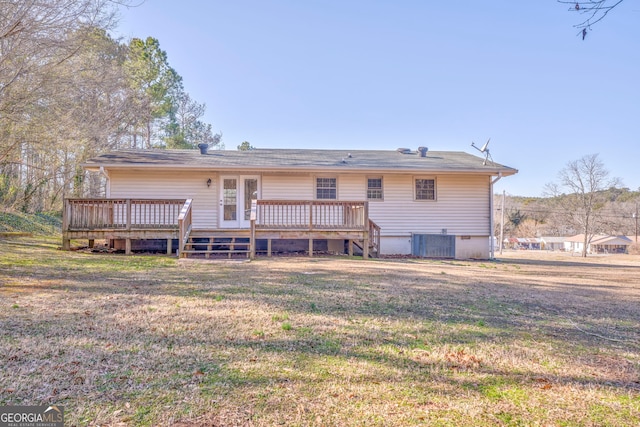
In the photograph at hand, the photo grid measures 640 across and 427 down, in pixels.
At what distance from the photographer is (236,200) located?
12039mm

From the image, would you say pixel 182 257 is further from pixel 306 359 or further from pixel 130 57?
pixel 130 57

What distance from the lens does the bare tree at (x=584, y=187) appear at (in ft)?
103

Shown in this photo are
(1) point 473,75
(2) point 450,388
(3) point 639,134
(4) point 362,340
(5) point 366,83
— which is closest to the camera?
(2) point 450,388

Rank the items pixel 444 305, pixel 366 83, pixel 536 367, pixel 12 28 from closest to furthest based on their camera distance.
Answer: pixel 536 367
pixel 444 305
pixel 12 28
pixel 366 83

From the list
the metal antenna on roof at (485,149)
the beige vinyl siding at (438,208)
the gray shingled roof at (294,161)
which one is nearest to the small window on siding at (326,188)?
the gray shingled roof at (294,161)

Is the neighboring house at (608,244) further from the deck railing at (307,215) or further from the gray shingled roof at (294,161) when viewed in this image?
the deck railing at (307,215)

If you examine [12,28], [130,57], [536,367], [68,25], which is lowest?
[536,367]

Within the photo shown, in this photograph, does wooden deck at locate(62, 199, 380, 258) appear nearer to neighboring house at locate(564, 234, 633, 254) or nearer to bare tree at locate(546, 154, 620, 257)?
bare tree at locate(546, 154, 620, 257)

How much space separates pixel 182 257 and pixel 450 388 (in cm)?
804

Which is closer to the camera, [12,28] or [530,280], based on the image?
[12,28]

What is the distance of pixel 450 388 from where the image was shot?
7.84ft

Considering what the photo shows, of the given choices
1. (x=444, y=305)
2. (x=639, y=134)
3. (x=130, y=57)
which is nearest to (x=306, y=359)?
(x=444, y=305)

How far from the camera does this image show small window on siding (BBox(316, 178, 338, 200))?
12.4 m

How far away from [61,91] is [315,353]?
927cm
